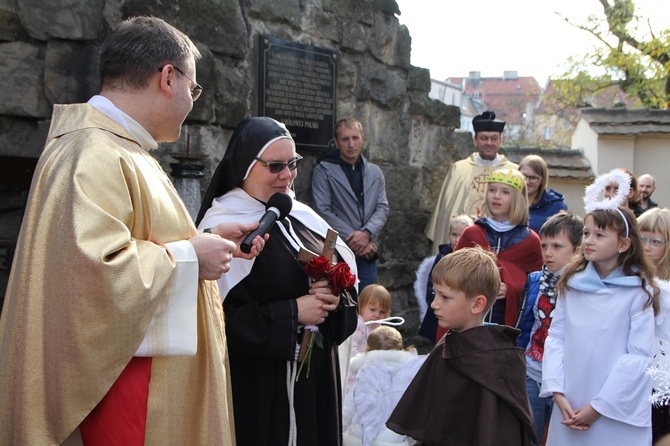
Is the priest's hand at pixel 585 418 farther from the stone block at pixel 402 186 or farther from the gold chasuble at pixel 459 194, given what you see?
the stone block at pixel 402 186

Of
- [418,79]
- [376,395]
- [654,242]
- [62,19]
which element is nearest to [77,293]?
[376,395]

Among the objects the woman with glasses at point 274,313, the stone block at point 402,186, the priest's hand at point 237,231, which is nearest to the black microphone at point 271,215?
the priest's hand at point 237,231

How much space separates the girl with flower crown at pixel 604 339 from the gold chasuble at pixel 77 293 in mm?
2256

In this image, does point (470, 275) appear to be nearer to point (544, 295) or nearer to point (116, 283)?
point (544, 295)

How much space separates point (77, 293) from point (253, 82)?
3.48 metres

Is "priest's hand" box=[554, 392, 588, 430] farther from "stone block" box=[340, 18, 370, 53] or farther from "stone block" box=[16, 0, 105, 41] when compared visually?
"stone block" box=[340, 18, 370, 53]

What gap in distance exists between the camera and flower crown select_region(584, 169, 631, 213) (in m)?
4.17

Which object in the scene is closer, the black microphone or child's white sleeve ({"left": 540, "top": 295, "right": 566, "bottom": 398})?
the black microphone

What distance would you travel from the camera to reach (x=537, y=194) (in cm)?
618

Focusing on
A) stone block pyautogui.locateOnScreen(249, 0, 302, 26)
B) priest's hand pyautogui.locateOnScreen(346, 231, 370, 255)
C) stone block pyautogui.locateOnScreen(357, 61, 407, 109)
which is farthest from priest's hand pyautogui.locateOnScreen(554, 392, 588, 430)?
stone block pyautogui.locateOnScreen(357, 61, 407, 109)

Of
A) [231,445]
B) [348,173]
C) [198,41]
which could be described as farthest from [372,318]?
[231,445]

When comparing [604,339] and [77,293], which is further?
[604,339]

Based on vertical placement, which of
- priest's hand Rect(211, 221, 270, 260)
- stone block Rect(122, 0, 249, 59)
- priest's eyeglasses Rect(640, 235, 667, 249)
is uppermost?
stone block Rect(122, 0, 249, 59)

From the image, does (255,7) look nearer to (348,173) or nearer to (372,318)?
(348,173)
